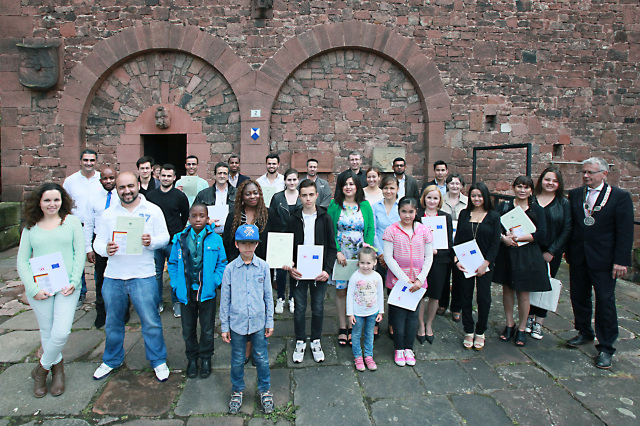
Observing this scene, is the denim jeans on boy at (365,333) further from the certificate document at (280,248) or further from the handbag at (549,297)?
the handbag at (549,297)

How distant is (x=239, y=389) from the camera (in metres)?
2.86

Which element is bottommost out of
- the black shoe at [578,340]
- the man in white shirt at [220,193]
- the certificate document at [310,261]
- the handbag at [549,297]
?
the black shoe at [578,340]

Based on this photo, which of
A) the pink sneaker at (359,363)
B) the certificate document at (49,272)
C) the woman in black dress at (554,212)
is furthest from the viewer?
the woman in black dress at (554,212)

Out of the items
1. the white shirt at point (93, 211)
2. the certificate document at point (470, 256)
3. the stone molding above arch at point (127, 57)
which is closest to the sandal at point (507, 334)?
the certificate document at point (470, 256)

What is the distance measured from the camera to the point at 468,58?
26.2 feet

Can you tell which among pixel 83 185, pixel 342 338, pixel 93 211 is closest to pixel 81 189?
pixel 83 185

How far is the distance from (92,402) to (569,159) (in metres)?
9.71

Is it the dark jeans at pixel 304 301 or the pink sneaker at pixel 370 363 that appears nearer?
the pink sneaker at pixel 370 363

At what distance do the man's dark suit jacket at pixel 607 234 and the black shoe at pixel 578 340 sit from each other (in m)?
0.82

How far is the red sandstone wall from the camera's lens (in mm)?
7801

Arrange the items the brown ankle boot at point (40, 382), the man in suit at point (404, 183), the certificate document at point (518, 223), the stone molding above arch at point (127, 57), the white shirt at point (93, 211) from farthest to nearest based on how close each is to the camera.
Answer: the stone molding above arch at point (127, 57) → the man in suit at point (404, 183) → the white shirt at point (93, 211) → the certificate document at point (518, 223) → the brown ankle boot at point (40, 382)

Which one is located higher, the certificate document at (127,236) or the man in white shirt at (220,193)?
the man in white shirt at (220,193)

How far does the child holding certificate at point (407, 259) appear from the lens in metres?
3.48

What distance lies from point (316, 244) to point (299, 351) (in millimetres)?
1055
